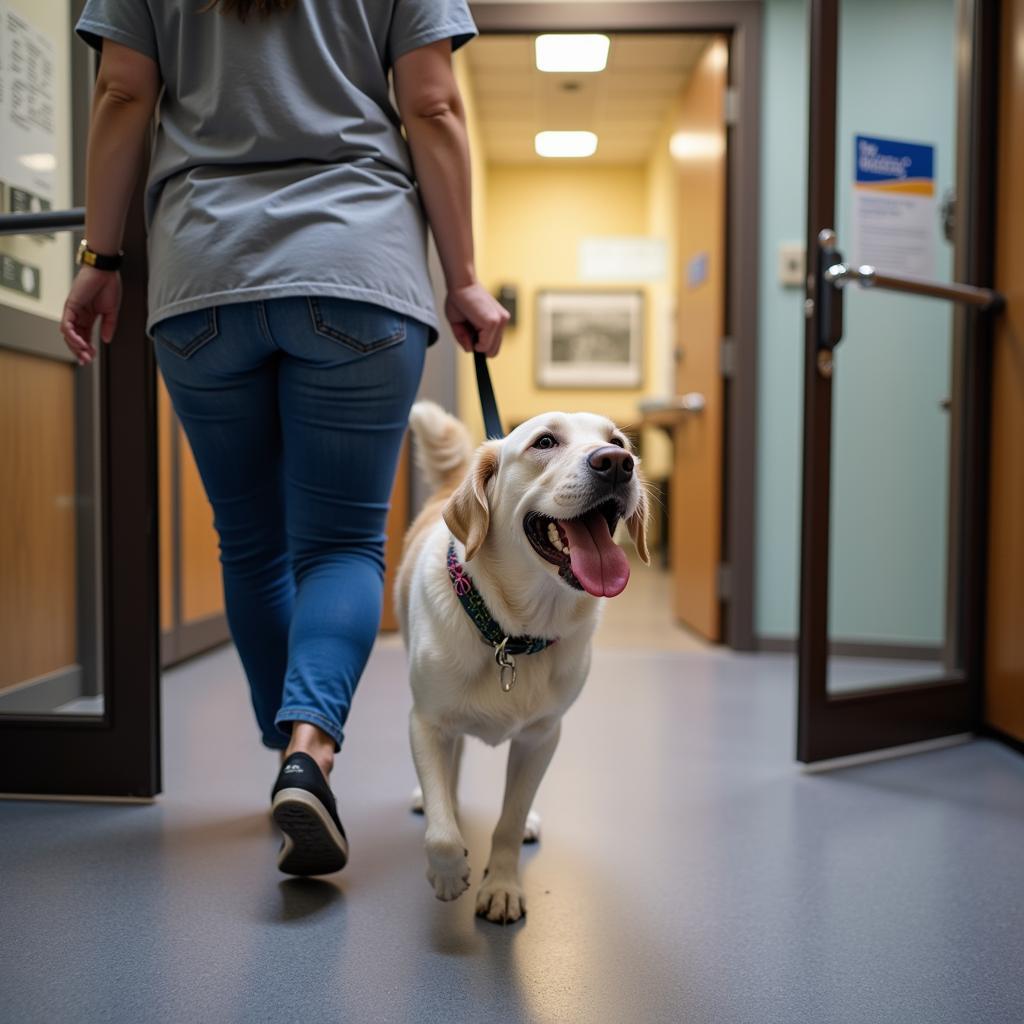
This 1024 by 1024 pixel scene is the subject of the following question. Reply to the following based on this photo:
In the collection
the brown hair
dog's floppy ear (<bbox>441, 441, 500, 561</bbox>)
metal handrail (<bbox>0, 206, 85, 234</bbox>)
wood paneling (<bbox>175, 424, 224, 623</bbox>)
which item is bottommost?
wood paneling (<bbox>175, 424, 224, 623</bbox>)

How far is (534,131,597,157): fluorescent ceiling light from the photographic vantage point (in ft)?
23.2

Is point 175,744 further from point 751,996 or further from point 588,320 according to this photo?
point 588,320

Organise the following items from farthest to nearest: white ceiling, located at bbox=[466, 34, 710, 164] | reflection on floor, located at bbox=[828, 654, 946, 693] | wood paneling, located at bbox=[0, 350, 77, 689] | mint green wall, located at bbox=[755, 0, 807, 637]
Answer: white ceiling, located at bbox=[466, 34, 710, 164] < mint green wall, located at bbox=[755, 0, 807, 637] < reflection on floor, located at bbox=[828, 654, 946, 693] < wood paneling, located at bbox=[0, 350, 77, 689]

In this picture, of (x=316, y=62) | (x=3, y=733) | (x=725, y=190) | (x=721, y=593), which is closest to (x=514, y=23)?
(x=725, y=190)

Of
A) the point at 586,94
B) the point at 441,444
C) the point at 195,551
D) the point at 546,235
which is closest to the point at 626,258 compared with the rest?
the point at 586,94

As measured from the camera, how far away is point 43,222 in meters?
1.75

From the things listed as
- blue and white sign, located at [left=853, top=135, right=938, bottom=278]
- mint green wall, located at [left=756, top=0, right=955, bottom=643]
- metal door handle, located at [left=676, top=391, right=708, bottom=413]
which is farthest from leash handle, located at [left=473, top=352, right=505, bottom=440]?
metal door handle, located at [left=676, top=391, right=708, bottom=413]

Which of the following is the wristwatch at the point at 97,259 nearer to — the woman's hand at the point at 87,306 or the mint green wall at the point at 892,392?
the woman's hand at the point at 87,306

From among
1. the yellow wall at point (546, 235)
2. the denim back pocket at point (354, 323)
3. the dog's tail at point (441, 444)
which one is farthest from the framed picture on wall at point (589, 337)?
the denim back pocket at point (354, 323)

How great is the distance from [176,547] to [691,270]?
2.43 metres

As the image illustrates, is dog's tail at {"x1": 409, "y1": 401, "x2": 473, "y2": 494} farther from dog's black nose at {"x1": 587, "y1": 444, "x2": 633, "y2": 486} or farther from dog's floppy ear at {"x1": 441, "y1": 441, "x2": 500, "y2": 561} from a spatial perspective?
dog's black nose at {"x1": 587, "y1": 444, "x2": 633, "y2": 486}

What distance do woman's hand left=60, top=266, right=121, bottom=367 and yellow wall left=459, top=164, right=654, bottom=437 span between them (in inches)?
249

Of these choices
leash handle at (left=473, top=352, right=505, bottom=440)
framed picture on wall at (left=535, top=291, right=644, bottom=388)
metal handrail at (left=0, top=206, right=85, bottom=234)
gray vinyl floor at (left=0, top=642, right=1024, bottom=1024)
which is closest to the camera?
gray vinyl floor at (left=0, top=642, right=1024, bottom=1024)

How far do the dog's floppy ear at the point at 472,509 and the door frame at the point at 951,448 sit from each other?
3.43 ft
